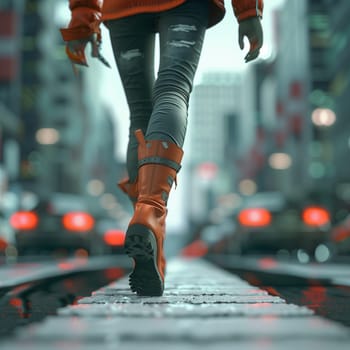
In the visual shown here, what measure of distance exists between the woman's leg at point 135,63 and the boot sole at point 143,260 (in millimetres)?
949

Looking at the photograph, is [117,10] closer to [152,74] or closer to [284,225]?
[152,74]

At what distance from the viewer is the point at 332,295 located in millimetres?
3695

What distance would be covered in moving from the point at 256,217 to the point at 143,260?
14.0 meters

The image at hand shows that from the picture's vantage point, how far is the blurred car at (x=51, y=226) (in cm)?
1628

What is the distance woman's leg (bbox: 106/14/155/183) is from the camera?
11.9ft

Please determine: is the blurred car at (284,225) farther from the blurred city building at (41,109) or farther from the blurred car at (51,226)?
the blurred city building at (41,109)

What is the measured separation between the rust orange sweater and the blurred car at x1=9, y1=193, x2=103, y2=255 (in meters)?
12.8

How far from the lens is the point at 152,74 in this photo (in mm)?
3742

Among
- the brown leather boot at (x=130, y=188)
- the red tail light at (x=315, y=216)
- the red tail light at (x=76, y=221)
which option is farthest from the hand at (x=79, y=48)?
the red tail light at (x=315, y=216)

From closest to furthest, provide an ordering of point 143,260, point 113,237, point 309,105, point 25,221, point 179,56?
point 143,260 → point 179,56 → point 25,221 → point 113,237 → point 309,105

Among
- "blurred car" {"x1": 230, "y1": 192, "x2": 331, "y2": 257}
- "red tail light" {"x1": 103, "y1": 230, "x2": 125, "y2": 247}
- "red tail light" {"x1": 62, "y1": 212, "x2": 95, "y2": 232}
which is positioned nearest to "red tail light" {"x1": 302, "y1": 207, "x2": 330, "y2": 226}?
"blurred car" {"x1": 230, "y1": 192, "x2": 331, "y2": 257}

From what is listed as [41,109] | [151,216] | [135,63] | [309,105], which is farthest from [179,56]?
[41,109]

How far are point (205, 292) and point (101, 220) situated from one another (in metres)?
18.4

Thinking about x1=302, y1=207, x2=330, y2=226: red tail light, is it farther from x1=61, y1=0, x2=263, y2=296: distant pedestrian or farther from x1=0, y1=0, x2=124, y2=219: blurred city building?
x1=0, y1=0, x2=124, y2=219: blurred city building
